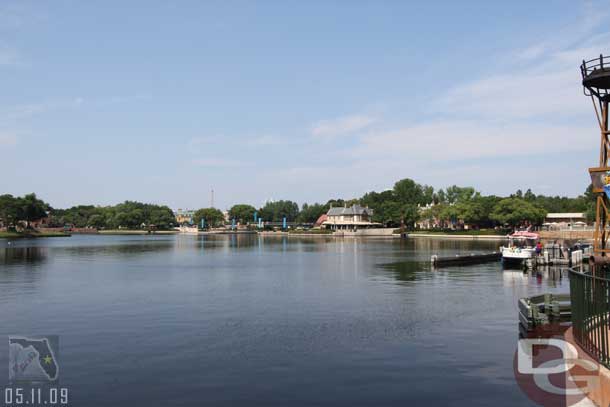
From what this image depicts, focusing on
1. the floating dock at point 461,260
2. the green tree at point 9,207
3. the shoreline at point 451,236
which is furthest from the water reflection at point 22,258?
the shoreline at point 451,236

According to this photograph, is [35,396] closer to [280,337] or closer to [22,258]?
[280,337]

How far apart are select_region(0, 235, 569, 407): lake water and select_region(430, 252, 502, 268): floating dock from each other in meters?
14.5

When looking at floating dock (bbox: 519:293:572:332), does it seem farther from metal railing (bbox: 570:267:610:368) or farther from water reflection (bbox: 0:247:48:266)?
water reflection (bbox: 0:247:48:266)

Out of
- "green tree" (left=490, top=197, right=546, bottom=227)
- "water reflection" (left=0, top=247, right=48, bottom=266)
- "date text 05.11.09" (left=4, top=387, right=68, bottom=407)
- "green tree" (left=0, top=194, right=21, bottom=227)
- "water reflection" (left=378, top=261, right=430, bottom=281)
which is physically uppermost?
"green tree" (left=0, top=194, right=21, bottom=227)

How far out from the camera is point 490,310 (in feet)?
113

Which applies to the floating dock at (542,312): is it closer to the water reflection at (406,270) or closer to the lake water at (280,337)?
the lake water at (280,337)

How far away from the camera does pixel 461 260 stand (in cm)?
7275

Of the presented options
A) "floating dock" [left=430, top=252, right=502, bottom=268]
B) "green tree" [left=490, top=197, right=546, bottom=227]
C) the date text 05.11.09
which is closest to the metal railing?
the date text 05.11.09

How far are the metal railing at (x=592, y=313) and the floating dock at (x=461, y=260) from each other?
5135cm

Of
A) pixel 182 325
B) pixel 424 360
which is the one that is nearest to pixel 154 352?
pixel 182 325

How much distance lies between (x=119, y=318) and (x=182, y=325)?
5.23m

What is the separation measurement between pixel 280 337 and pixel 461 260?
5145 centimetres

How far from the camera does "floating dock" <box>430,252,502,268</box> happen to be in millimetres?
69000

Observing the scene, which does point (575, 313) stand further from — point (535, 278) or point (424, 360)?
point (535, 278)
